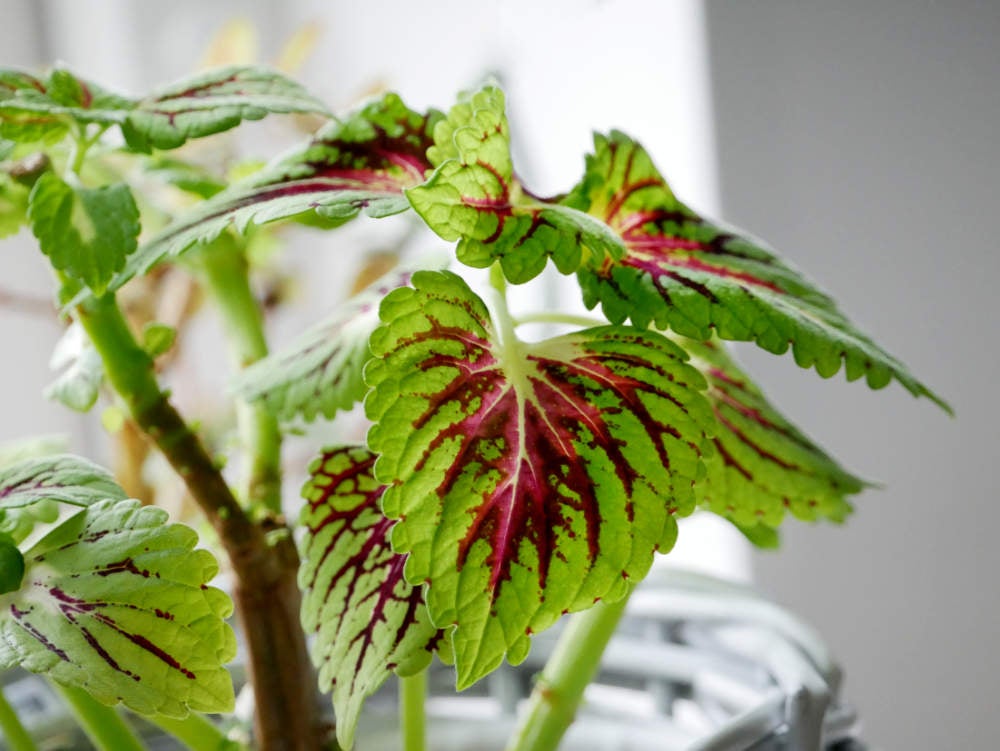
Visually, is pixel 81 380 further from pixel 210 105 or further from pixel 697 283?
pixel 697 283

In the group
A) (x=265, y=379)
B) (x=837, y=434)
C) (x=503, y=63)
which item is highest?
(x=503, y=63)

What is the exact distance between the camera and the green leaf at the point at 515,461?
0.26 meters

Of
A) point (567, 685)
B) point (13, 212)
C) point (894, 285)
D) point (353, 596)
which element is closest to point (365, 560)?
point (353, 596)

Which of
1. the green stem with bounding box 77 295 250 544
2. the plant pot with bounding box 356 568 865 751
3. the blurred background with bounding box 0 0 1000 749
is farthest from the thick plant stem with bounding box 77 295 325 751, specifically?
the blurred background with bounding box 0 0 1000 749

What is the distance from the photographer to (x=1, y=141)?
13.4 inches

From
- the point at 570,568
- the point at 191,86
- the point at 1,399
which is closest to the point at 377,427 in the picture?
the point at 570,568

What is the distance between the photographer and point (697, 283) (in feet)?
1.02

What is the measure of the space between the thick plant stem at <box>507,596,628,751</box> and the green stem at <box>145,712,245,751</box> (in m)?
0.11

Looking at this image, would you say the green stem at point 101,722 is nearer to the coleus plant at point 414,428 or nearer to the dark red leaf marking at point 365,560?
Result: the coleus plant at point 414,428

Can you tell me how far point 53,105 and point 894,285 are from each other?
0.58 metres

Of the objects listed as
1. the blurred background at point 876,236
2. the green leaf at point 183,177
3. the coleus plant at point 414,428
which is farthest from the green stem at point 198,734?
the blurred background at point 876,236

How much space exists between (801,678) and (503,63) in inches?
28.9

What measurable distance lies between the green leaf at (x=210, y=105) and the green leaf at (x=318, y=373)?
0.27ft

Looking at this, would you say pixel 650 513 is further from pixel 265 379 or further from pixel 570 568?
pixel 265 379
